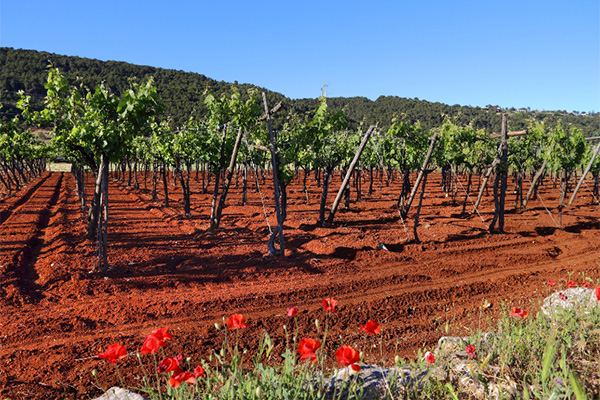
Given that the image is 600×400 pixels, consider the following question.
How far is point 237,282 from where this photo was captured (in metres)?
6.23

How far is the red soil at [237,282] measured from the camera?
4.04 m

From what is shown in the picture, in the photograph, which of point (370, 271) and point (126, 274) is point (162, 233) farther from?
point (370, 271)

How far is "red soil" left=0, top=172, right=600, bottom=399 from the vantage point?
4.04 meters

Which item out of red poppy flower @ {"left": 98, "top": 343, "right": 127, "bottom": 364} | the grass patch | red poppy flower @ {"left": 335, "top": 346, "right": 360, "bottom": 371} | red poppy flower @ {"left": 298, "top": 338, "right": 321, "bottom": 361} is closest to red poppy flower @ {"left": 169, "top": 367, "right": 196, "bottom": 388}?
the grass patch

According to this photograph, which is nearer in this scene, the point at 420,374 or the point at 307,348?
the point at 307,348

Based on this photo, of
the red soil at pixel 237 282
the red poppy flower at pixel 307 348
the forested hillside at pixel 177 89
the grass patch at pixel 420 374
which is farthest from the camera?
the forested hillside at pixel 177 89

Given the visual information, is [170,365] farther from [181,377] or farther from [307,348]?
[307,348]

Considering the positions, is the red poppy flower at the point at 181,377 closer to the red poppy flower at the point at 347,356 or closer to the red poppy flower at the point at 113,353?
the red poppy flower at the point at 113,353

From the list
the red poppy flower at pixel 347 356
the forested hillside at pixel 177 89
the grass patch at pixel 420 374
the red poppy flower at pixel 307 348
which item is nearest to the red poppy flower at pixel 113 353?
the grass patch at pixel 420 374

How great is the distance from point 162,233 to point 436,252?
714cm

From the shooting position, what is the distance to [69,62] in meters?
72.6

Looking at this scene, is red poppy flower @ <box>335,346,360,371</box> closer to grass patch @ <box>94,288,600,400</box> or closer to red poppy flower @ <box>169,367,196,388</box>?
grass patch @ <box>94,288,600,400</box>

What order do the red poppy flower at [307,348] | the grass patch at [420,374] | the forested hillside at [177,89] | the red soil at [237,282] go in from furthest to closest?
the forested hillside at [177,89]
the red soil at [237,282]
the grass patch at [420,374]
the red poppy flower at [307,348]

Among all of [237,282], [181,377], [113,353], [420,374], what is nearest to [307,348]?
[181,377]
